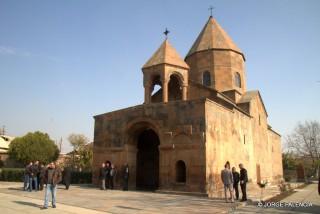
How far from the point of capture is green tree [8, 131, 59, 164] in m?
35.9

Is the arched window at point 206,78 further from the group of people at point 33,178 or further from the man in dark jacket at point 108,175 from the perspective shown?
the group of people at point 33,178

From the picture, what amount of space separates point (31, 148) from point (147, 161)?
23493mm

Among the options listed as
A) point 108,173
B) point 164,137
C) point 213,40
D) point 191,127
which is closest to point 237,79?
point 213,40

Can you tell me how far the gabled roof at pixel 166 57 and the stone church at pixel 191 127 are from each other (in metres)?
0.06

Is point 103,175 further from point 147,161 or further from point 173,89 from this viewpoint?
point 173,89

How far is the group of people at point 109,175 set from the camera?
1515cm

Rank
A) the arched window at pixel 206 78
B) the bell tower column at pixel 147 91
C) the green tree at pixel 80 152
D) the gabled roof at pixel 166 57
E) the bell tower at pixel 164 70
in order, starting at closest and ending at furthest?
the bell tower at pixel 164 70 → the gabled roof at pixel 166 57 → the bell tower column at pixel 147 91 → the arched window at pixel 206 78 → the green tree at pixel 80 152

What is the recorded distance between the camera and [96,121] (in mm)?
17641

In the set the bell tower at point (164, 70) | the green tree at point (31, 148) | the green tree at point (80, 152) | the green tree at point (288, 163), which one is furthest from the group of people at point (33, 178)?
the green tree at point (288, 163)

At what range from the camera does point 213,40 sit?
77.7ft

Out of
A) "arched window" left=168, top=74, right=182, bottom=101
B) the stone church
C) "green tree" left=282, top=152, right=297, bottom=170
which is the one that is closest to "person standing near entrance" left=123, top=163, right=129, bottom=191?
the stone church

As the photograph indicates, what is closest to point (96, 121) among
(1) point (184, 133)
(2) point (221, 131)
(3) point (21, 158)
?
(1) point (184, 133)

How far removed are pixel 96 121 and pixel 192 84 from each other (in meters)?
6.71

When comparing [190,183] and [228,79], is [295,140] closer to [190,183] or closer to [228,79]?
[228,79]
